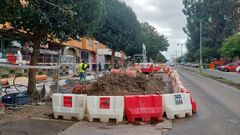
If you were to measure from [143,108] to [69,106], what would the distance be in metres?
2.19

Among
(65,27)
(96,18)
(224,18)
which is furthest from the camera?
(224,18)

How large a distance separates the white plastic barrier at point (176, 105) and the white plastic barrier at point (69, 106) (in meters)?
2.43

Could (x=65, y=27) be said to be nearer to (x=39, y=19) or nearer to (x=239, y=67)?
(x=39, y=19)

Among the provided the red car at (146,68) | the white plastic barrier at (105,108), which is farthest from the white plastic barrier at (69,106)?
the red car at (146,68)

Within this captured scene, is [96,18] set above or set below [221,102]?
above

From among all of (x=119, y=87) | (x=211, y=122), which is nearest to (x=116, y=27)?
(x=119, y=87)

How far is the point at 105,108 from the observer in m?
8.30

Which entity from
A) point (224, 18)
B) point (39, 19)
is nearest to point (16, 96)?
point (39, 19)

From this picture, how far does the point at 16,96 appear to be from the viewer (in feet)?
33.8

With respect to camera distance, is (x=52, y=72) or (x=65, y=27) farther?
(x=52, y=72)

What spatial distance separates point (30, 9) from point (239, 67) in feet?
136

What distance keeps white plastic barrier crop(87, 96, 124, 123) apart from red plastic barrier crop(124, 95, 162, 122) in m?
0.22

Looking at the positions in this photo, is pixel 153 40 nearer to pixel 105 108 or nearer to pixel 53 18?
pixel 53 18

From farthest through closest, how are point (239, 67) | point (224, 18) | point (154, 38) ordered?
point (154, 38) → point (224, 18) → point (239, 67)
